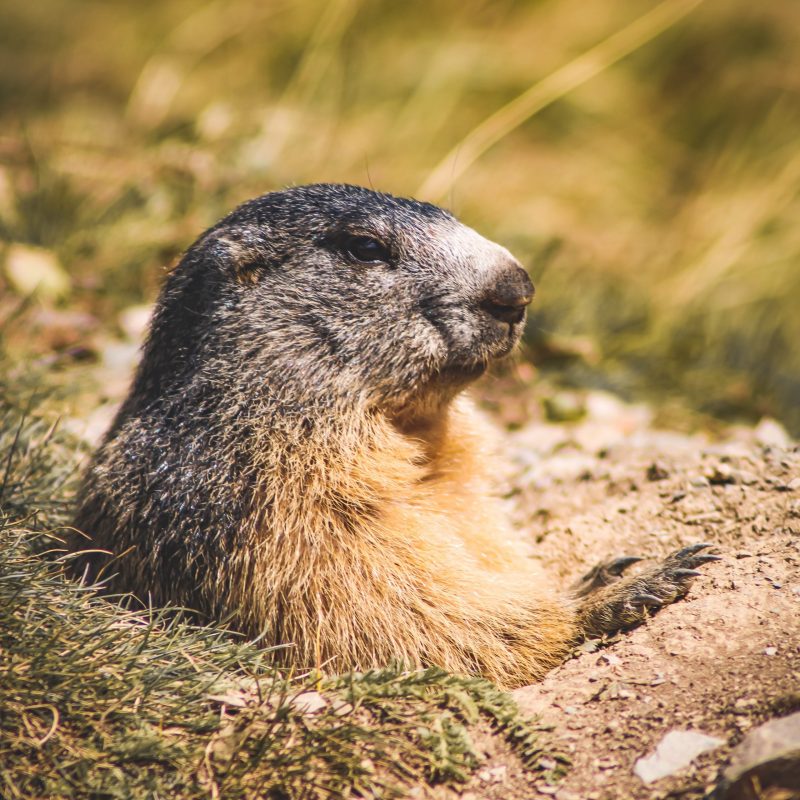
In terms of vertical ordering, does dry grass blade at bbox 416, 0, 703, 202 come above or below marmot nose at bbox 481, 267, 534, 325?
above

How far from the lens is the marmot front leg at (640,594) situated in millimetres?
3352

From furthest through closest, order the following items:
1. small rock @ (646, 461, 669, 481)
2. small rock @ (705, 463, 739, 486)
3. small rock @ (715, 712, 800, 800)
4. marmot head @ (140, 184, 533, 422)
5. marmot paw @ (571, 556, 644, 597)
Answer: small rock @ (646, 461, 669, 481) < small rock @ (705, 463, 739, 486) < marmot paw @ (571, 556, 644, 597) < marmot head @ (140, 184, 533, 422) < small rock @ (715, 712, 800, 800)

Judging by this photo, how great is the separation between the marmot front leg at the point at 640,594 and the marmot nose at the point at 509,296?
116 cm

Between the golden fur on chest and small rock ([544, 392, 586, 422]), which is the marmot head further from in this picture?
small rock ([544, 392, 586, 422])

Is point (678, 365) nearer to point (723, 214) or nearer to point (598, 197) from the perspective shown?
point (723, 214)

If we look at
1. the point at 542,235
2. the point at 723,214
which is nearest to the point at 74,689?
the point at 542,235

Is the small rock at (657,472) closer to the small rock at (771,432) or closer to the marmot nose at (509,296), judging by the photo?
the small rock at (771,432)

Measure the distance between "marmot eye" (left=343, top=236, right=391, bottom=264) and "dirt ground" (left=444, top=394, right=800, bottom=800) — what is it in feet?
5.40

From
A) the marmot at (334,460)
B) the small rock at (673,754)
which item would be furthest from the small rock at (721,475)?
the small rock at (673,754)

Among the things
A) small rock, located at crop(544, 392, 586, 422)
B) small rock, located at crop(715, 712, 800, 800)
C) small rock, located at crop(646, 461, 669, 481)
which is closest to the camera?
small rock, located at crop(715, 712, 800, 800)

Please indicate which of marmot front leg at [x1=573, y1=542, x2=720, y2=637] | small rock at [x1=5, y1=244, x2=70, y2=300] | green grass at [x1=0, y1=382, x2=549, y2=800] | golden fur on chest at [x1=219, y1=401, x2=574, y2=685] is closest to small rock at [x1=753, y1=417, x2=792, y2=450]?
marmot front leg at [x1=573, y1=542, x2=720, y2=637]

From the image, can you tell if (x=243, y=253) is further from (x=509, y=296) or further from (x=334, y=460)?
(x=509, y=296)

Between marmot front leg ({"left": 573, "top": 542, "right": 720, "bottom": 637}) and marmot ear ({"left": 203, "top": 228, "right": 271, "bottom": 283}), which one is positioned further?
marmot ear ({"left": 203, "top": 228, "right": 271, "bottom": 283})

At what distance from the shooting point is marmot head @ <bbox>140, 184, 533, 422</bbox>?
11.7 feet
